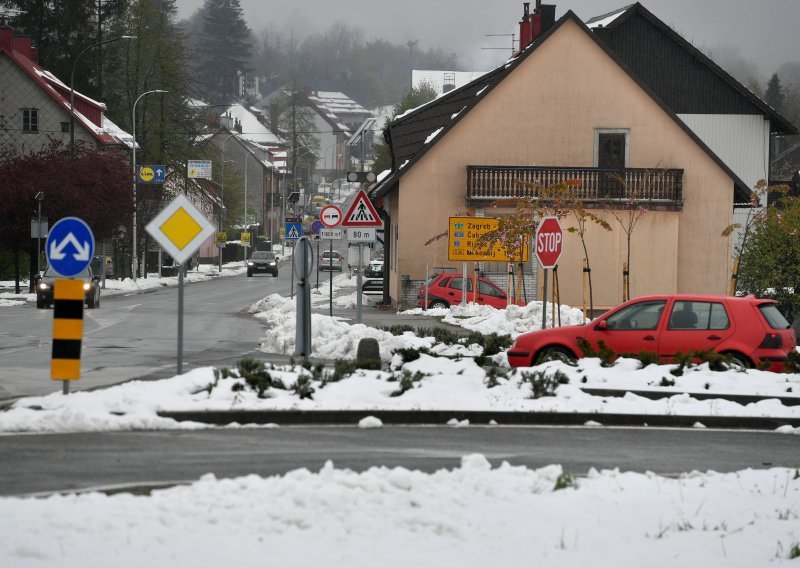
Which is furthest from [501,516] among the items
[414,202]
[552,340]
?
[414,202]

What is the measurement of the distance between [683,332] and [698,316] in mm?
303

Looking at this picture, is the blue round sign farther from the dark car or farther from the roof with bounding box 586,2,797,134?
the dark car

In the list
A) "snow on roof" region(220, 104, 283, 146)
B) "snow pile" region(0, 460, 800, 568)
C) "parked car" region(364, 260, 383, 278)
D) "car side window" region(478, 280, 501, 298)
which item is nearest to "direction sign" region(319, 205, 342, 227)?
"car side window" region(478, 280, 501, 298)

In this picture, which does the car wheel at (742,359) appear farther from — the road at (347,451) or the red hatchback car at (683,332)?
the road at (347,451)

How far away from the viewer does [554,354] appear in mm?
18531

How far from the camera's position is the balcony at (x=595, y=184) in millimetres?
41844

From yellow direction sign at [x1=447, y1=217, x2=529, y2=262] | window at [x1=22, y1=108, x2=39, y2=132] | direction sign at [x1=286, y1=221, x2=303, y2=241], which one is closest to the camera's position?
yellow direction sign at [x1=447, y1=217, x2=529, y2=262]

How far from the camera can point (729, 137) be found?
5181 centimetres

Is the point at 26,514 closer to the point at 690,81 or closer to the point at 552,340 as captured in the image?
the point at 552,340

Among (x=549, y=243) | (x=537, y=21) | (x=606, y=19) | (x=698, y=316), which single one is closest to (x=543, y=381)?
(x=698, y=316)

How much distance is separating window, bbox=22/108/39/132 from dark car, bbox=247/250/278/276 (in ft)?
63.8

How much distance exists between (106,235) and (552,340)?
45902 mm

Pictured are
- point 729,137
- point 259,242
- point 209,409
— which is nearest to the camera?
point 209,409

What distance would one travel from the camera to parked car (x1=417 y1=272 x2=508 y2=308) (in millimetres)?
40375
